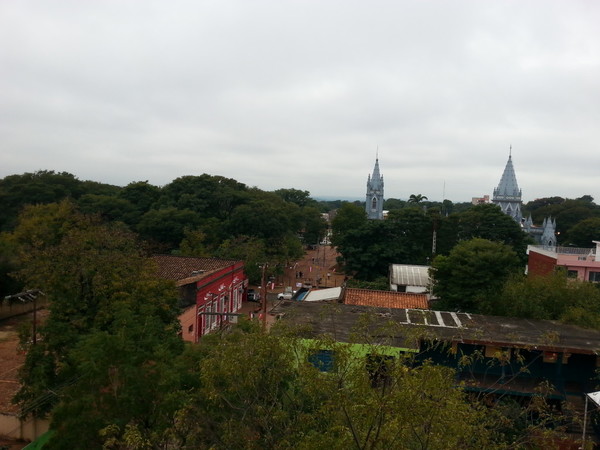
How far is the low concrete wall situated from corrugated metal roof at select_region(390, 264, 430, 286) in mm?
22416

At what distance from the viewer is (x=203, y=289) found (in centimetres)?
2147

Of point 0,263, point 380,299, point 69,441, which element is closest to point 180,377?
point 69,441

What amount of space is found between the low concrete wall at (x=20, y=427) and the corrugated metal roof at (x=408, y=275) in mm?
22416

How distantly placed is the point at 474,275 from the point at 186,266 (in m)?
15.4

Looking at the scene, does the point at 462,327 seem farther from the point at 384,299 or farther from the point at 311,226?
the point at 311,226

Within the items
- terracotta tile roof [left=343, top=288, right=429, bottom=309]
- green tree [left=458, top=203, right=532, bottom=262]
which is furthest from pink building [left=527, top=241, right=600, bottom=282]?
terracotta tile roof [left=343, top=288, right=429, bottom=309]

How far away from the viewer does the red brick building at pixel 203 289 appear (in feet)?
66.7

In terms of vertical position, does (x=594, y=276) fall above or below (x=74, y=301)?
below

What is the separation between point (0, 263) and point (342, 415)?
22716 millimetres

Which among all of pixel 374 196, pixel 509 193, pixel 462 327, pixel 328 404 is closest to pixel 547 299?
pixel 462 327

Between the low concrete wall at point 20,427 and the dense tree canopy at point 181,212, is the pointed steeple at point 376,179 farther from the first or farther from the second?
the low concrete wall at point 20,427

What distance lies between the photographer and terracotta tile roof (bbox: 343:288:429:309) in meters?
22.8

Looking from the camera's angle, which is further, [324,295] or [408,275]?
[408,275]

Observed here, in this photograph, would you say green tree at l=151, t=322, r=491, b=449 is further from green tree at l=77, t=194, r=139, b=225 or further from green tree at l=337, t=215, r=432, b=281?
green tree at l=77, t=194, r=139, b=225
